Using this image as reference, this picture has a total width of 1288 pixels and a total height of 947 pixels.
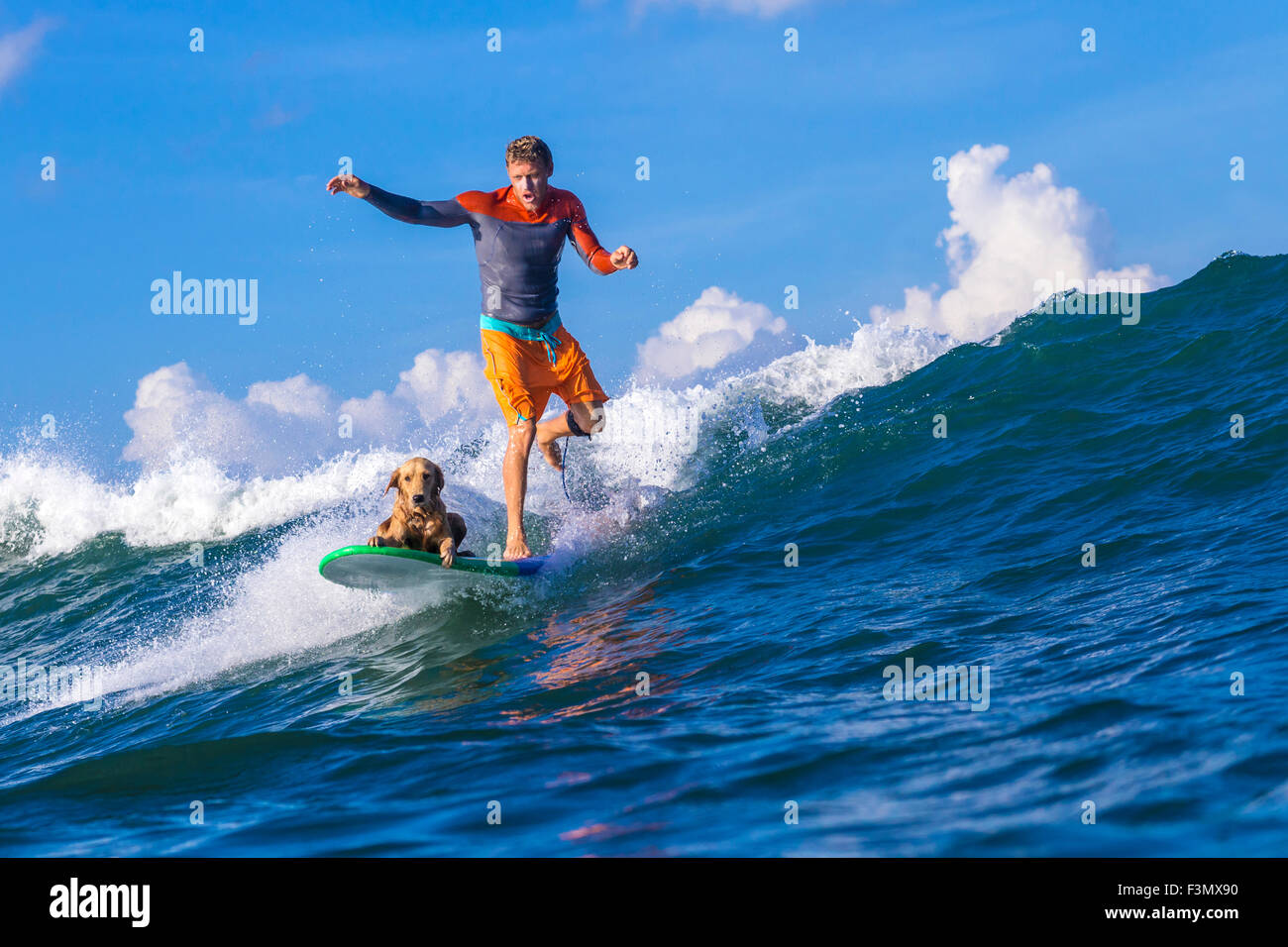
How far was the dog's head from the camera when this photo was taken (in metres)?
7.77

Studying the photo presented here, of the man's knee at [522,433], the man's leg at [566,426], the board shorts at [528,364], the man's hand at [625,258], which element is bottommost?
the man's knee at [522,433]

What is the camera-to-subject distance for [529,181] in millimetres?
7996

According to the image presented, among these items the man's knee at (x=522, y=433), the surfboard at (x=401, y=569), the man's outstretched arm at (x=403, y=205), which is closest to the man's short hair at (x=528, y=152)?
the man's outstretched arm at (x=403, y=205)

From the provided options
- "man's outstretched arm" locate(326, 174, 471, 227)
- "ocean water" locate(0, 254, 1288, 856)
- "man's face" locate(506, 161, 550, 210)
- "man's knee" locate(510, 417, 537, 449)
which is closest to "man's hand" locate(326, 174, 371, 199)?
"man's outstretched arm" locate(326, 174, 471, 227)

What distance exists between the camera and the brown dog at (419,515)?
7.78 meters

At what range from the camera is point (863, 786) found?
13.6 ft

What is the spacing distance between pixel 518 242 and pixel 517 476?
6.09 ft

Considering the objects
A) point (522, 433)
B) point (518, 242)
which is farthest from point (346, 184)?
point (522, 433)

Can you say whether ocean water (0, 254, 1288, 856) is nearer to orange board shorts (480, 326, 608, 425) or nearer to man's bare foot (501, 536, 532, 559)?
man's bare foot (501, 536, 532, 559)

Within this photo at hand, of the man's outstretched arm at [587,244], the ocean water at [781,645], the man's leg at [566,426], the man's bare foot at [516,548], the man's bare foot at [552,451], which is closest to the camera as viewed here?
the ocean water at [781,645]

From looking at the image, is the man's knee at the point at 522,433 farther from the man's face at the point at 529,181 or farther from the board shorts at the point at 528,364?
the man's face at the point at 529,181

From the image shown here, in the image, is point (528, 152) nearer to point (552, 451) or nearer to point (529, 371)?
point (529, 371)

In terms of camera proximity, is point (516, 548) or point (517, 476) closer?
point (517, 476)
